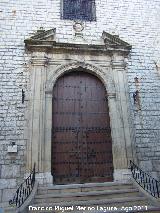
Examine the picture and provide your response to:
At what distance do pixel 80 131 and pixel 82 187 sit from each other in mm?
1806

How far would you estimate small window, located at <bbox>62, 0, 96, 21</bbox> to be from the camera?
9.32 meters

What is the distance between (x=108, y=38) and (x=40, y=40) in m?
2.30

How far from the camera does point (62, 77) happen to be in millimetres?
8609

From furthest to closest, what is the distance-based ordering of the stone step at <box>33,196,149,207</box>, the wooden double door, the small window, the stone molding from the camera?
the small window < the wooden double door < the stone molding < the stone step at <box>33,196,149,207</box>

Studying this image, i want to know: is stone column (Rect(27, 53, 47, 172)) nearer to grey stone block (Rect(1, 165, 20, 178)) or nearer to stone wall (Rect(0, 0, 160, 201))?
stone wall (Rect(0, 0, 160, 201))

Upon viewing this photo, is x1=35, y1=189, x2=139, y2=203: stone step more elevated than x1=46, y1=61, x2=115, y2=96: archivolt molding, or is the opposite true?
x1=46, y1=61, x2=115, y2=96: archivolt molding

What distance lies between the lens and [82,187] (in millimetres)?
6758

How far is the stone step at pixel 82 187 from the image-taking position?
21.8 feet

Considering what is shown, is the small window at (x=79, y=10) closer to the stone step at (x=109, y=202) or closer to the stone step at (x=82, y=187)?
the stone step at (x=82, y=187)

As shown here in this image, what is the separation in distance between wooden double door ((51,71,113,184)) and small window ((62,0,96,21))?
217 cm

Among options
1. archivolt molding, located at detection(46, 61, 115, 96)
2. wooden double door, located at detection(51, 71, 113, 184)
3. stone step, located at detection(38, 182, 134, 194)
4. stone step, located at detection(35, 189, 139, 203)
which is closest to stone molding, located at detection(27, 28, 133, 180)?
archivolt molding, located at detection(46, 61, 115, 96)

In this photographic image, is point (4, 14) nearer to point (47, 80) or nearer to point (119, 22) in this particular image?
point (47, 80)

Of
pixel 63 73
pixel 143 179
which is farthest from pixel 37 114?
pixel 143 179

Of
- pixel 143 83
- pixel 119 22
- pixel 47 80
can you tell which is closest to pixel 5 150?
pixel 47 80
